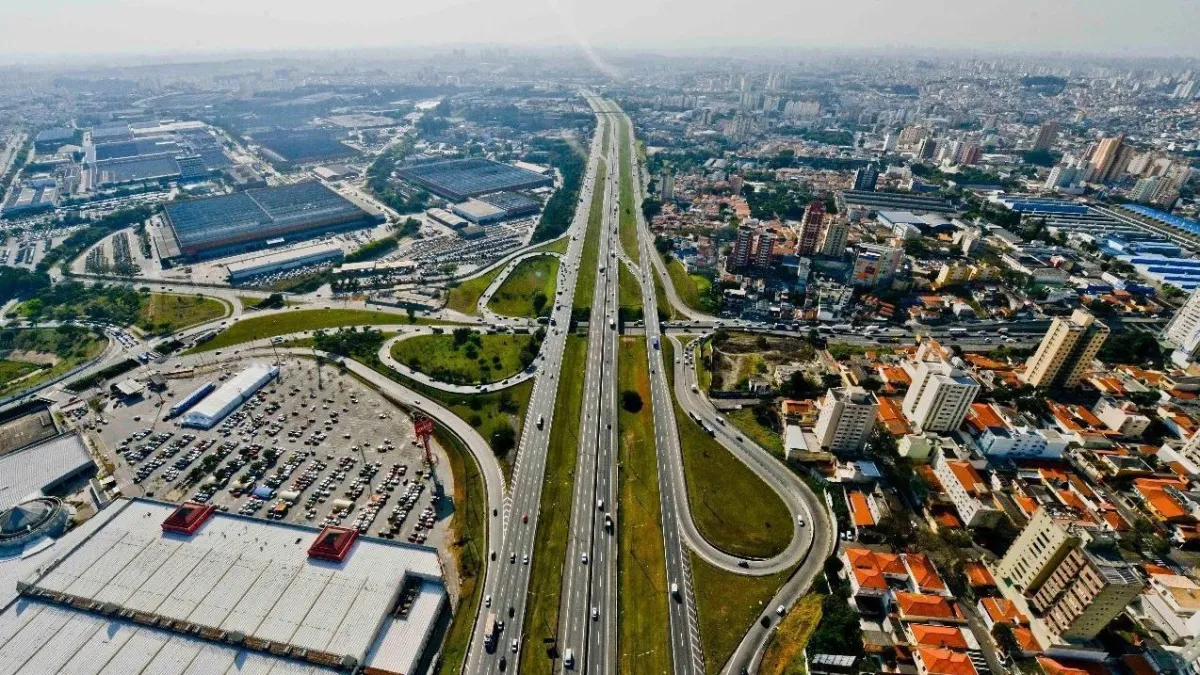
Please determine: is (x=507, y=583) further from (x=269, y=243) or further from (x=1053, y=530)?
(x=269, y=243)

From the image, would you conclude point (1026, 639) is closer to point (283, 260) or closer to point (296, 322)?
point (296, 322)

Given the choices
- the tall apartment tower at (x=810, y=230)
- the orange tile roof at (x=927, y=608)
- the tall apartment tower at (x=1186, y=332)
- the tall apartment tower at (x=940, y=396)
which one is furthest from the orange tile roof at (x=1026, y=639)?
the tall apartment tower at (x=810, y=230)

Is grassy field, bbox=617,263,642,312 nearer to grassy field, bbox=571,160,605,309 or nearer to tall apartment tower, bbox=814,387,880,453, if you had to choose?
grassy field, bbox=571,160,605,309

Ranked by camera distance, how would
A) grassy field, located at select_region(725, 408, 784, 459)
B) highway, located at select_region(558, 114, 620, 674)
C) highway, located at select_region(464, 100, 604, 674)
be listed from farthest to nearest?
grassy field, located at select_region(725, 408, 784, 459) → highway, located at select_region(558, 114, 620, 674) → highway, located at select_region(464, 100, 604, 674)

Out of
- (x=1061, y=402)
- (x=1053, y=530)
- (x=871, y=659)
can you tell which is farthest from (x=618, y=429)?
(x=1061, y=402)

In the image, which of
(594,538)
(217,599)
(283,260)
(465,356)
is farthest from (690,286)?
(283,260)

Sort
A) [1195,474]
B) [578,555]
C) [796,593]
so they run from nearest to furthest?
[796,593] < [578,555] < [1195,474]

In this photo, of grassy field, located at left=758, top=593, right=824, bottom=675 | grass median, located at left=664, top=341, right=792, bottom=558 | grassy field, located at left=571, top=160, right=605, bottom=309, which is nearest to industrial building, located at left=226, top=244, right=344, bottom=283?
grassy field, located at left=571, top=160, right=605, bottom=309
